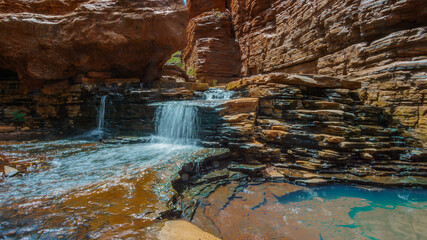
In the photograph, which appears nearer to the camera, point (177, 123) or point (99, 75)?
point (177, 123)

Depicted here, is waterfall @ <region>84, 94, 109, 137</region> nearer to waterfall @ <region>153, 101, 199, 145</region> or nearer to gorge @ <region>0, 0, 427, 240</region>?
gorge @ <region>0, 0, 427, 240</region>

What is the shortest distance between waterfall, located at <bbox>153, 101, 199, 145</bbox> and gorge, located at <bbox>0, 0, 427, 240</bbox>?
0.14 feet

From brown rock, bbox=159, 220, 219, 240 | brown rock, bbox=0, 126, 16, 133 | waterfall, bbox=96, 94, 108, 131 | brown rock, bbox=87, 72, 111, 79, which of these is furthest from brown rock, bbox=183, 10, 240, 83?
brown rock, bbox=159, 220, 219, 240

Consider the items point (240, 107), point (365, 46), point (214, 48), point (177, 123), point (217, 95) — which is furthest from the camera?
point (214, 48)

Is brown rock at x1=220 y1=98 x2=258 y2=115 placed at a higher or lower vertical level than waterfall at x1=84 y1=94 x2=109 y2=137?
higher

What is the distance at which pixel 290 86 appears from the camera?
5816mm

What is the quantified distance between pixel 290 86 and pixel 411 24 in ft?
15.8

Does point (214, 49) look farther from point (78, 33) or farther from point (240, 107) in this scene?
point (240, 107)

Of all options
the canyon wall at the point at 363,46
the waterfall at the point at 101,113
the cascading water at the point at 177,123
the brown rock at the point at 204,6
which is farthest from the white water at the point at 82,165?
the brown rock at the point at 204,6

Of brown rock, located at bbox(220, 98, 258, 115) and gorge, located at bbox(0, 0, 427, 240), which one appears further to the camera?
brown rock, located at bbox(220, 98, 258, 115)

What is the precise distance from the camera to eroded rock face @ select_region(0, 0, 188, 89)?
6.49 meters

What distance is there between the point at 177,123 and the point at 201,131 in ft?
2.96

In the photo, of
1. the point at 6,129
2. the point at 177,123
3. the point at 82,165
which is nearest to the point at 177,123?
the point at 177,123

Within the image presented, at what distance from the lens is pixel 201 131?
18.6 ft
